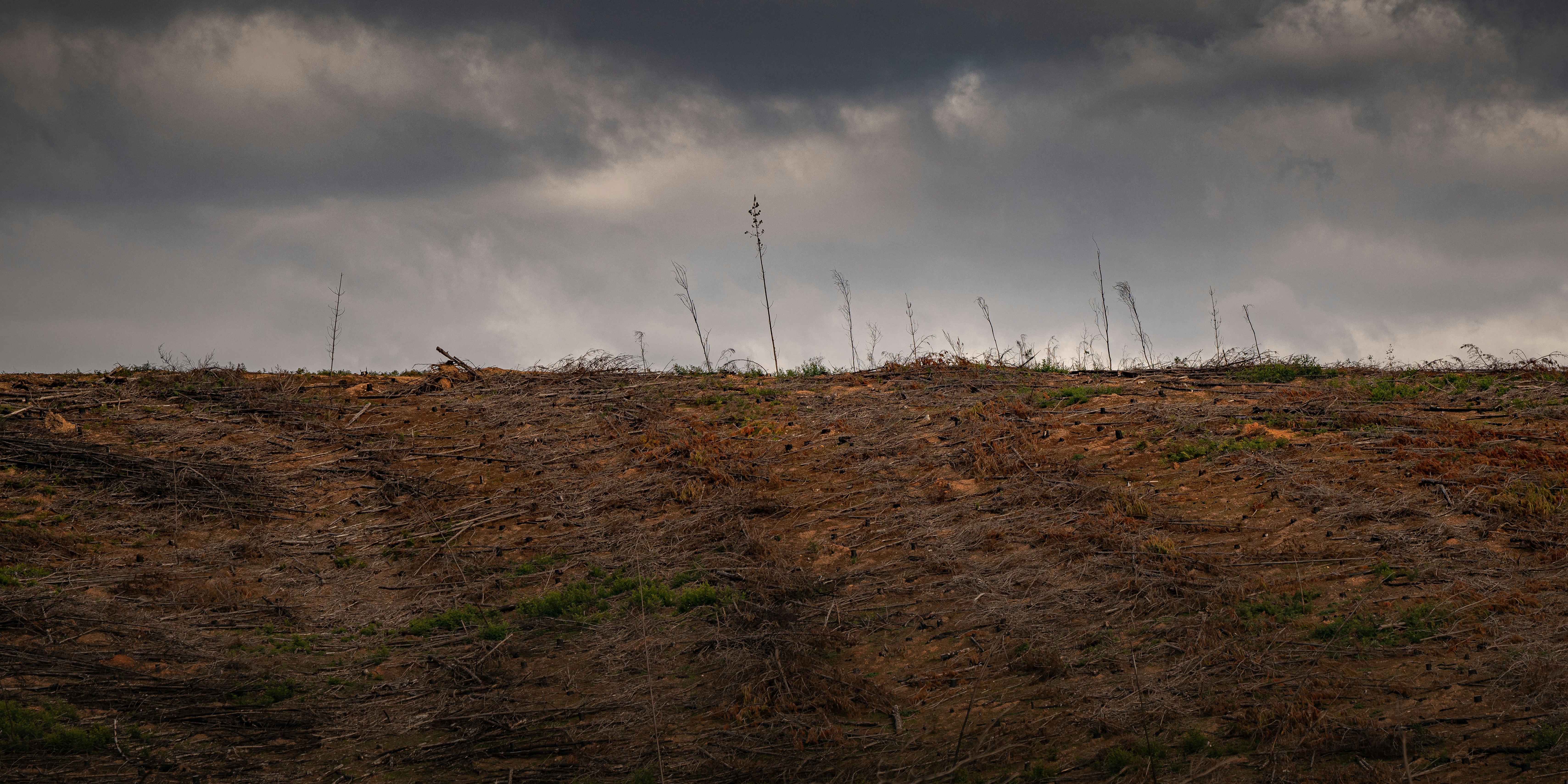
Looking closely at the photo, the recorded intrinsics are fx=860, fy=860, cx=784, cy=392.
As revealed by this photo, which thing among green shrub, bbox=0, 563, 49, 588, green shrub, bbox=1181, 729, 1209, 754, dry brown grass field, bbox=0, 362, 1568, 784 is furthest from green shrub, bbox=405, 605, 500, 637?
green shrub, bbox=1181, 729, 1209, 754

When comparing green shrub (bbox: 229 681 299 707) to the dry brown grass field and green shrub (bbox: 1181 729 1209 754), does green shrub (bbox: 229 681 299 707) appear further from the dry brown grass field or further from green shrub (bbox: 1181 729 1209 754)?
green shrub (bbox: 1181 729 1209 754)

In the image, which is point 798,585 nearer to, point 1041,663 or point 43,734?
point 1041,663

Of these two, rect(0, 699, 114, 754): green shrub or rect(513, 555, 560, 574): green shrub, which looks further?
rect(513, 555, 560, 574): green shrub

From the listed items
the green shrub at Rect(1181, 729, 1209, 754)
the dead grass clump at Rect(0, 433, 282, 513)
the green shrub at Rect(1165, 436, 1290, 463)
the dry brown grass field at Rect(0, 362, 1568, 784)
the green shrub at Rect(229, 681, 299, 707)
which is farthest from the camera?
the dead grass clump at Rect(0, 433, 282, 513)

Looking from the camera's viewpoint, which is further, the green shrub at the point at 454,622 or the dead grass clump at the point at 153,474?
the dead grass clump at the point at 153,474

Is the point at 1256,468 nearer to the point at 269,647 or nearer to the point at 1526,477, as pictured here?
the point at 1526,477

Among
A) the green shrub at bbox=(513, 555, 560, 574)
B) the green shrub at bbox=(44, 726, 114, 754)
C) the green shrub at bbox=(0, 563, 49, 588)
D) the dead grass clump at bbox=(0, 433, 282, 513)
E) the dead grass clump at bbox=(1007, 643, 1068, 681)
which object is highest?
the dead grass clump at bbox=(0, 433, 282, 513)

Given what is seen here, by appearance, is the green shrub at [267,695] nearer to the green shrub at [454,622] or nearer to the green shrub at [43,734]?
the green shrub at [43,734]

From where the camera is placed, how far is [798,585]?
9.06 m

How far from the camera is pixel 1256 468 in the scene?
1023 cm

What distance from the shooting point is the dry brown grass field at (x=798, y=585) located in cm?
613

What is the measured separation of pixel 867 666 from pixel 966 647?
0.90 meters

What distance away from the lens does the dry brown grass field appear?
6.13 m

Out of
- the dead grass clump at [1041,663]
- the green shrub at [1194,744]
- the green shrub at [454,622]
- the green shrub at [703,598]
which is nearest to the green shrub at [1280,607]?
the dead grass clump at [1041,663]
